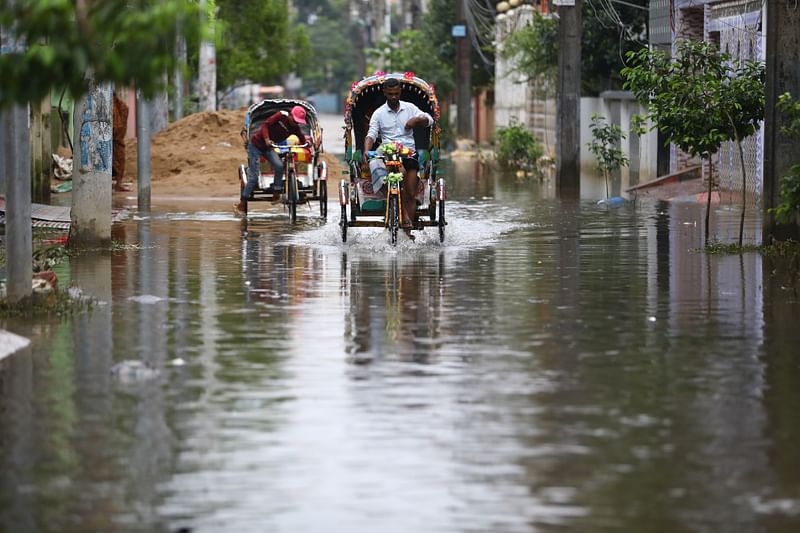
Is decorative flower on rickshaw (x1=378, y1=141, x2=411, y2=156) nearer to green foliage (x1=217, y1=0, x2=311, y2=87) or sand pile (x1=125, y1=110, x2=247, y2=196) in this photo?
sand pile (x1=125, y1=110, x2=247, y2=196)

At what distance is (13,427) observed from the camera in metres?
9.08

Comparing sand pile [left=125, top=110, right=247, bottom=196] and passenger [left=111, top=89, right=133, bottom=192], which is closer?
passenger [left=111, top=89, right=133, bottom=192]

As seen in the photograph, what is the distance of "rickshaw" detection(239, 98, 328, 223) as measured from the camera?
24.5 meters

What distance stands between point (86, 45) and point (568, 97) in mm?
26232

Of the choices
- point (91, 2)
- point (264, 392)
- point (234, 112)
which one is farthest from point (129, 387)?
point (234, 112)

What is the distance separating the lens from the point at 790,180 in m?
16.3

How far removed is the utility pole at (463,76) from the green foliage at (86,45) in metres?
49.9

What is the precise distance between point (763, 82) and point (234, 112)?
915 inches

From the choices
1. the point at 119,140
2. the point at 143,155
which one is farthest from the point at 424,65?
the point at 143,155

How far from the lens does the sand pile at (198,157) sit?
34094 millimetres

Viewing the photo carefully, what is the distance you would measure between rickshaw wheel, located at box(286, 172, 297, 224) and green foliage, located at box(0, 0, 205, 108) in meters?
16.6

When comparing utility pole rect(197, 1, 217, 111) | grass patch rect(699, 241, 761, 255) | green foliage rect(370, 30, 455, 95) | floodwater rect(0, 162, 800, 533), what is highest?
green foliage rect(370, 30, 455, 95)

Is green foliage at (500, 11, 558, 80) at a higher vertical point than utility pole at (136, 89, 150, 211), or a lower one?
higher

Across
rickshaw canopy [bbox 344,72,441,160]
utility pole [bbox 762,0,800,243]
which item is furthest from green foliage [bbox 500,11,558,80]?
utility pole [bbox 762,0,800,243]
